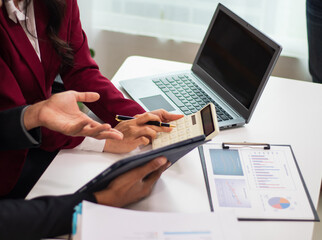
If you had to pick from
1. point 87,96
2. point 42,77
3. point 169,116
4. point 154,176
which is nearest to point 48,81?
point 42,77

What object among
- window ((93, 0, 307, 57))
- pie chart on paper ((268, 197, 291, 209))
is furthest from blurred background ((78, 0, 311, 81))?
pie chart on paper ((268, 197, 291, 209))

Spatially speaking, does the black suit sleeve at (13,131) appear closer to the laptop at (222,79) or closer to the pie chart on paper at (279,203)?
the laptop at (222,79)

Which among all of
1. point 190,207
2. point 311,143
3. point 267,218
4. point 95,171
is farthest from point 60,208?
point 311,143

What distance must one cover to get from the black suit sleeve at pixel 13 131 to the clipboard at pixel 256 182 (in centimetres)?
45

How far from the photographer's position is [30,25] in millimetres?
1243

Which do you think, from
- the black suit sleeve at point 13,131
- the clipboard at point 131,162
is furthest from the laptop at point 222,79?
the black suit sleeve at point 13,131

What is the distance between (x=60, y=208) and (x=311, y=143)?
746 mm

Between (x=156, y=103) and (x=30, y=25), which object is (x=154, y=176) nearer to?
(x=156, y=103)

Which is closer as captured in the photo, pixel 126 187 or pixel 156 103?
pixel 126 187

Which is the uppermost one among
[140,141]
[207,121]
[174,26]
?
[207,121]

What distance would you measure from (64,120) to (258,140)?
564 millimetres

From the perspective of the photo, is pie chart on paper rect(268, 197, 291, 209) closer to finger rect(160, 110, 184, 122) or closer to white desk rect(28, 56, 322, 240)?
white desk rect(28, 56, 322, 240)

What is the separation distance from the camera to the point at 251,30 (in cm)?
132

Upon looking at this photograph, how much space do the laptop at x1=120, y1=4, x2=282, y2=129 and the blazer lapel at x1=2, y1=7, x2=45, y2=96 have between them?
0.31 metres
